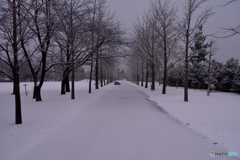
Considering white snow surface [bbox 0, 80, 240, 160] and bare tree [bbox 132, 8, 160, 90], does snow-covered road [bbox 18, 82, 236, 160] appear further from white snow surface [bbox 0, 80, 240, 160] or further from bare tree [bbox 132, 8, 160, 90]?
bare tree [bbox 132, 8, 160, 90]

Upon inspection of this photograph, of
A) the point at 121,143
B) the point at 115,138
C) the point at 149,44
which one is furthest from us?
the point at 149,44

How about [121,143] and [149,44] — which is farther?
[149,44]

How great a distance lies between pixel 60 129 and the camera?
559 centimetres

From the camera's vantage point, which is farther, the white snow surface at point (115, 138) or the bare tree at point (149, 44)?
the bare tree at point (149, 44)

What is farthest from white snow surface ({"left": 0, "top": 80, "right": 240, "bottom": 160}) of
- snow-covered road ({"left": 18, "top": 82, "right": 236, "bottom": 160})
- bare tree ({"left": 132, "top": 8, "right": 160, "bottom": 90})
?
bare tree ({"left": 132, "top": 8, "right": 160, "bottom": 90})

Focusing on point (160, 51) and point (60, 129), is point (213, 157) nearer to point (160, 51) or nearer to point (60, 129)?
point (60, 129)

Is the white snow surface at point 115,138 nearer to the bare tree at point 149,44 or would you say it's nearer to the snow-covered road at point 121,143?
the snow-covered road at point 121,143

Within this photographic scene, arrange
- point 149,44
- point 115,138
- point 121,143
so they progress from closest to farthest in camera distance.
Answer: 1. point 121,143
2. point 115,138
3. point 149,44

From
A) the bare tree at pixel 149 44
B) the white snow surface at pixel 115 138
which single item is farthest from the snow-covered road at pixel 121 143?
the bare tree at pixel 149 44

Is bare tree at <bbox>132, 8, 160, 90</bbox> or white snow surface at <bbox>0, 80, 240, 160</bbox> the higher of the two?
bare tree at <bbox>132, 8, 160, 90</bbox>

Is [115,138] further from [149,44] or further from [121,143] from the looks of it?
[149,44]

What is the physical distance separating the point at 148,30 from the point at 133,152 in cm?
1956

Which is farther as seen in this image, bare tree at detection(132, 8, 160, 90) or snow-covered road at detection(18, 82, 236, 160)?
bare tree at detection(132, 8, 160, 90)

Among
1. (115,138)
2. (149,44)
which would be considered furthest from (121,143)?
(149,44)
